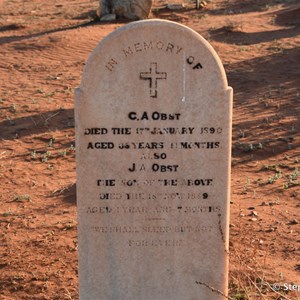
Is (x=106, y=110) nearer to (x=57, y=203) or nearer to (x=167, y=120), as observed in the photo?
(x=167, y=120)

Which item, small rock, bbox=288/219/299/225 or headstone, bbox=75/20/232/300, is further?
small rock, bbox=288/219/299/225

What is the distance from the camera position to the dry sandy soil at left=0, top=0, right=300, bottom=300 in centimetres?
530

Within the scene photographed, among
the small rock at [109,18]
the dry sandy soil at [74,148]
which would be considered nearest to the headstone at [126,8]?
the small rock at [109,18]

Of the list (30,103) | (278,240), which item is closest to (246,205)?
(278,240)

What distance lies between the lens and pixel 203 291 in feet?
14.5

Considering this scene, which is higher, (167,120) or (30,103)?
(167,120)

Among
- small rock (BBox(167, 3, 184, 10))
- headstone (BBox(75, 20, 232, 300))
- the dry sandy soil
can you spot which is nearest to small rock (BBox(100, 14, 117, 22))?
the dry sandy soil

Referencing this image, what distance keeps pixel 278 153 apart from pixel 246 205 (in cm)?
167

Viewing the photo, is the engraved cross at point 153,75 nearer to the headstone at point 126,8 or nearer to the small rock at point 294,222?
the small rock at point 294,222

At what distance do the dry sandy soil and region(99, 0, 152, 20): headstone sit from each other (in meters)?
0.42

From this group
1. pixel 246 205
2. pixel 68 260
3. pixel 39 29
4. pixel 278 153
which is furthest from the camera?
pixel 39 29

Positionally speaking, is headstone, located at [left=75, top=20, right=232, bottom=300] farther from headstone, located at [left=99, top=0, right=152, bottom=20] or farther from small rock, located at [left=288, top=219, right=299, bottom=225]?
headstone, located at [left=99, top=0, right=152, bottom=20]

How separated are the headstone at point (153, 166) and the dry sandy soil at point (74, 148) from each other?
1.33ft

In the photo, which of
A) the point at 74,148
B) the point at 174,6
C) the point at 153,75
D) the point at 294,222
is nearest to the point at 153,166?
the point at 153,75
